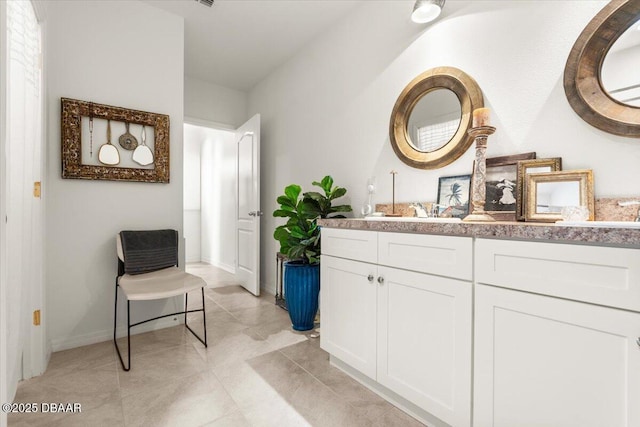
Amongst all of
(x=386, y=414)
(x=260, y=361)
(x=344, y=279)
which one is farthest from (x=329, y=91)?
→ (x=386, y=414)

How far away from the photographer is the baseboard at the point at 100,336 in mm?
2182

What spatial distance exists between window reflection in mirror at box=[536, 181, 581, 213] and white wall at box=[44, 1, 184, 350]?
271cm

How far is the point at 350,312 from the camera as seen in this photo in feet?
5.65

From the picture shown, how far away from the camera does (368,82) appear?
2.41 metres

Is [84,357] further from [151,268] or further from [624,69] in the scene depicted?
[624,69]

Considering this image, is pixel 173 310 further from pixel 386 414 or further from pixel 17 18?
pixel 17 18

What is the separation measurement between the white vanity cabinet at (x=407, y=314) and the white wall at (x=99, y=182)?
178cm

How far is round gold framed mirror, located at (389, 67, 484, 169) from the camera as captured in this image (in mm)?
1786

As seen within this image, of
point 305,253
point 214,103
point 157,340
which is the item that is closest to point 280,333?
point 305,253

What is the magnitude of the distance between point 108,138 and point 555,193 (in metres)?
3.03

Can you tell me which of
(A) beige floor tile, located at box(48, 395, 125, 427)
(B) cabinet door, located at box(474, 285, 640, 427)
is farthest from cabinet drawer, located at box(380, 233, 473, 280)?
(A) beige floor tile, located at box(48, 395, 125, 427)

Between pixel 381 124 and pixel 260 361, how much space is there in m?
1.94

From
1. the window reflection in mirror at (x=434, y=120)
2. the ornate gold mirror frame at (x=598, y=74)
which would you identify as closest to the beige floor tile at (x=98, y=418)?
the window reflection in mirror at (x=434, y=120)

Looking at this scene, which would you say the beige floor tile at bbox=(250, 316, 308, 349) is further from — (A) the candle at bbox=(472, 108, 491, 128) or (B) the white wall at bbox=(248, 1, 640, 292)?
(A) the candle at bbox=(472, 108, 491, 128)
